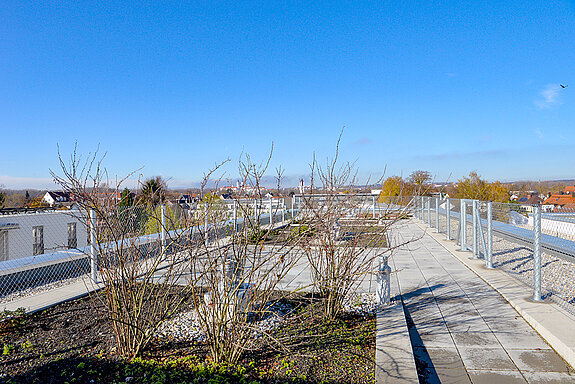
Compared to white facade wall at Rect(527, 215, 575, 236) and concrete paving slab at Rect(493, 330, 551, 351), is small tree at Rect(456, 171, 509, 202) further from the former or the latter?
concrete paving slab at Rect(493, 330, 551, 351)

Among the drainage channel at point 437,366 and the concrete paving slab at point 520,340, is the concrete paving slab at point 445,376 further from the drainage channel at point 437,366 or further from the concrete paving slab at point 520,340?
the concrete paving slab at point 520,340

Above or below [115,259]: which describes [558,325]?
below

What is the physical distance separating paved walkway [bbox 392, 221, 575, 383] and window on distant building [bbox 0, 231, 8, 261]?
8.36 m

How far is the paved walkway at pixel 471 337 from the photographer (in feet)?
10.4

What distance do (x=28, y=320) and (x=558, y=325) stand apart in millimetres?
5577

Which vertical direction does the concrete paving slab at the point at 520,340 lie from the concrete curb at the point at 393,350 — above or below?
below

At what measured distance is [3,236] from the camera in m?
8.86

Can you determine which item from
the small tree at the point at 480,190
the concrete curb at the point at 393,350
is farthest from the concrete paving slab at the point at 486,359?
the small tree at the point at 480,190

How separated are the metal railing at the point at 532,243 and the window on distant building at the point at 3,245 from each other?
28.5ft

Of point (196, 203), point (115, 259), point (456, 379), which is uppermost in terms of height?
point (196, 203)

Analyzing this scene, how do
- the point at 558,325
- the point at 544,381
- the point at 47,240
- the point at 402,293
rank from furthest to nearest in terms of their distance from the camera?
the point at 47,240 < the point at 402,293 < the point at 558,325 < the point at 544,381

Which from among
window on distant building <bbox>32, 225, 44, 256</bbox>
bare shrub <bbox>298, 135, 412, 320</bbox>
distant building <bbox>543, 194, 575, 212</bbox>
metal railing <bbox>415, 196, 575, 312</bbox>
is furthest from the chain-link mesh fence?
distant building <bbox>543, 194, 575, 212</bbox>

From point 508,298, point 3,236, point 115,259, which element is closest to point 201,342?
point 115,259

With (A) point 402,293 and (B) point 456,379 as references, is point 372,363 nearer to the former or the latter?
(B) point 456,379
